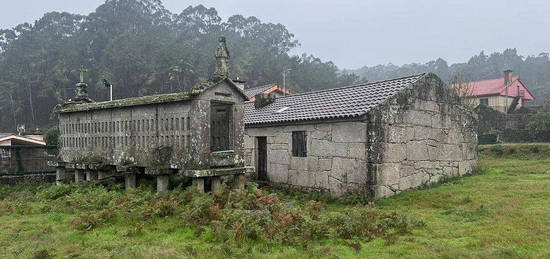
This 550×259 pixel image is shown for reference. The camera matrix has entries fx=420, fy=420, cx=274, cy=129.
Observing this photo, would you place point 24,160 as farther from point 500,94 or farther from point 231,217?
point 500,94

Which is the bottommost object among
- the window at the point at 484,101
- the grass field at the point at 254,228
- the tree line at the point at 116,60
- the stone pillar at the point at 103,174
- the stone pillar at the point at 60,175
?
the grass field at the point at 254,228

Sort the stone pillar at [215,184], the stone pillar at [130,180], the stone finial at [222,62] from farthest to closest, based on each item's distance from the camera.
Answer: the stone pillar at [130,180]
the stone finial at [222,62]
the stone pillar at [215,184]

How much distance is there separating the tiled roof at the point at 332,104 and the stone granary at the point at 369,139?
4cm

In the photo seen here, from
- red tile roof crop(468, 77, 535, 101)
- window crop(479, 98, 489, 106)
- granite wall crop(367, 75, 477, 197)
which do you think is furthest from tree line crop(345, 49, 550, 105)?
granite wall crop(367, 75, 477, 197)

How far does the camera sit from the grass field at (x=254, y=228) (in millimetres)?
6008

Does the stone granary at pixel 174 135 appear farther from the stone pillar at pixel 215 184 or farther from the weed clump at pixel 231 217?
the weed clump at pixel 231 217

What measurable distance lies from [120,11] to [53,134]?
44.1 meters

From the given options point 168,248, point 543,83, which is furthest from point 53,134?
point 543,83

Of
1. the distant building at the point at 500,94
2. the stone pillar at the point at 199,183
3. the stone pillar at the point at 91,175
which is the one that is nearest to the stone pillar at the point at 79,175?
the stone pillar at the point at 91,175

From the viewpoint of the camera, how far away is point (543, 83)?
6819cm

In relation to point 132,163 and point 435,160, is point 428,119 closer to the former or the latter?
point 435,160

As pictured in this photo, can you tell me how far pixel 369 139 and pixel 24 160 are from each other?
11.5 m

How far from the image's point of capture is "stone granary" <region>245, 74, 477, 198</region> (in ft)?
36.1

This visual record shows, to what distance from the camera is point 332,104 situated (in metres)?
13.1
